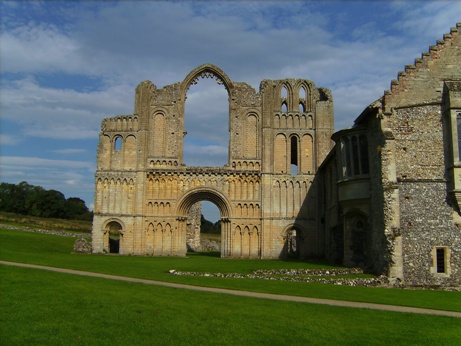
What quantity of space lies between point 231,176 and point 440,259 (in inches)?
894

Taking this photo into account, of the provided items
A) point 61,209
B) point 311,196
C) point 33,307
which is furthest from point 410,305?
point 61,209

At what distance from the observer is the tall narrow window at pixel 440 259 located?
21117mm

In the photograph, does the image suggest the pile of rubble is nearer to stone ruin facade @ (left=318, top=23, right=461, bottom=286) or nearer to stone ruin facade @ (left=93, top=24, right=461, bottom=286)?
stone ruin facade @ (left=318, top=23, right=461, bottom=286)

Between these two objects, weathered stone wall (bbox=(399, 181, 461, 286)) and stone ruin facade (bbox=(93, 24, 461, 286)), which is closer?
weathered stone wall (bbox=(399, 181, 461, 286))

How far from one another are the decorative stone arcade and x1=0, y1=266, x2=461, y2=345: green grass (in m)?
25.9

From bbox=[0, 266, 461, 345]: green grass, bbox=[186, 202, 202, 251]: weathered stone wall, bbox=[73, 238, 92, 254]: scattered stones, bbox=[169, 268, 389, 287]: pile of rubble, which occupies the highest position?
bbox=[186, 202, 202, 251]: weathered stone wall

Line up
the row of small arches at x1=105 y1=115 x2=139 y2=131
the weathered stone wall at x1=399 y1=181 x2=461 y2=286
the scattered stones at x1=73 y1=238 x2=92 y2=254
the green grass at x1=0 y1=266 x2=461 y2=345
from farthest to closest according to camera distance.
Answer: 1. the row of small arches at x1=105 y1=115 x2=139 y2=131
2. the scattered stones at x1=73 y1=238 x2=92 y2=254
3. the weathered stone wall at x1=399 y1=181 x2=461 y2=286
4. the green grass at x1=0 y1=266 x2=461 y2=345

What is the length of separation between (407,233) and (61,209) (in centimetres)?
8400

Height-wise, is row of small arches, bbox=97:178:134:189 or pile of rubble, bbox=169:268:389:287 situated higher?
row of small arches, bbox=97:178:134:189

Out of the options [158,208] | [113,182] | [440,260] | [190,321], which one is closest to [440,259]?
[440,260]

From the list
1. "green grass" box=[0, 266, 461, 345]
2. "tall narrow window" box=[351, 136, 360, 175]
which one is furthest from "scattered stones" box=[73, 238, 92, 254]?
"green grass" box=[0, 266, 461, 345]

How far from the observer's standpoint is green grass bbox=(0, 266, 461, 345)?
10195 mm

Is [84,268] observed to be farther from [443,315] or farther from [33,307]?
[443,315]

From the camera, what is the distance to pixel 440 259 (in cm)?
2120
